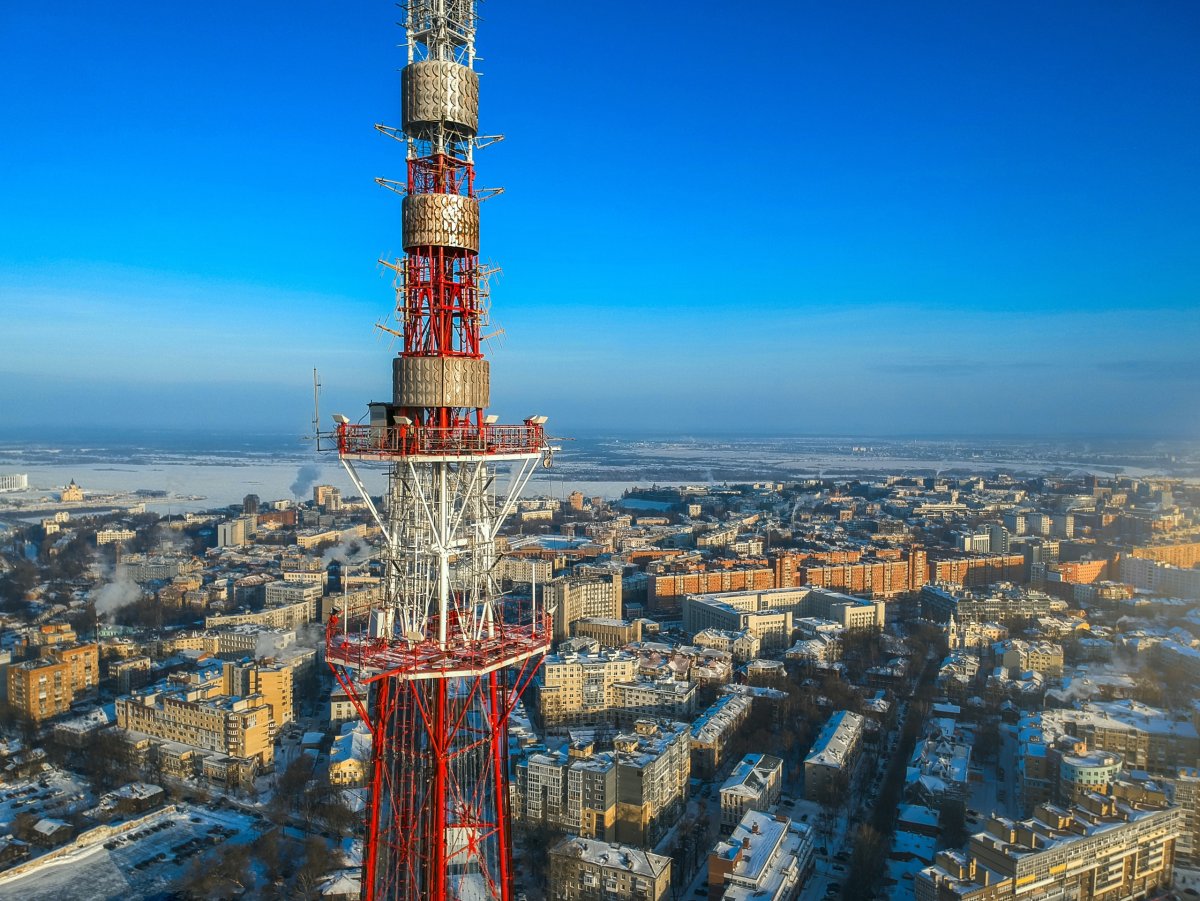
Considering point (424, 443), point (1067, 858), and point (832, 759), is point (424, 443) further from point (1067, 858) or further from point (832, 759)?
point (832, 759)

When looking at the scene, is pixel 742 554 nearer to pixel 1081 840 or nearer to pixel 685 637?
pixel 685 637

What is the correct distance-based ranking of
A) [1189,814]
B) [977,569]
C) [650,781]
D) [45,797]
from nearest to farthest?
1. [1189,814]
2. [650,781]
3. [45,797]
4. [977,569]

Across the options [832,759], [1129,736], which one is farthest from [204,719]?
[1129,736]

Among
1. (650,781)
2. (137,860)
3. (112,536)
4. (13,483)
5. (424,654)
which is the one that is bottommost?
(137,860)

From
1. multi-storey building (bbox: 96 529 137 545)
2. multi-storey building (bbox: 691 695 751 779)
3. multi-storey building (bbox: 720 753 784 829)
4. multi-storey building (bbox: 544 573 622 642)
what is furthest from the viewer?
multi-storey building (bbox: 96 529 137 545)

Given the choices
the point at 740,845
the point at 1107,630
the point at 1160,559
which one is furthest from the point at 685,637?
the point at 1160,559

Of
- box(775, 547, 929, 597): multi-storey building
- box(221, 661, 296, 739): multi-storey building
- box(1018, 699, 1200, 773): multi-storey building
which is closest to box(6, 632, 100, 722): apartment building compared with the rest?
box(221, 661, 296, 739): multi-storey building

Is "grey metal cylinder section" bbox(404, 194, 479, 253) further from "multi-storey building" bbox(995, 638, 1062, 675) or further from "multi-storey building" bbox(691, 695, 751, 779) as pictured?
"multi-storey building" bbox(995, 638, 1062, 675)

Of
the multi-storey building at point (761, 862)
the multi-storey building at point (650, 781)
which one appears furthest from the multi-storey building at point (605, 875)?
the multi-storey building at point (650, 781)
